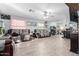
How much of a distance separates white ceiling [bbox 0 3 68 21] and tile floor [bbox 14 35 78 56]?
42 centimetres

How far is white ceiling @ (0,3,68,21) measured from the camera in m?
2.00

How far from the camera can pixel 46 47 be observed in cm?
206

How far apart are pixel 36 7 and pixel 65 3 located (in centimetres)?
54

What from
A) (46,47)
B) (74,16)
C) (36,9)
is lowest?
(46,47)

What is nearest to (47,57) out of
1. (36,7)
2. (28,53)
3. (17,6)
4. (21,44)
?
(28,53)

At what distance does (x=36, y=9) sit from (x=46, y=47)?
2.43ft

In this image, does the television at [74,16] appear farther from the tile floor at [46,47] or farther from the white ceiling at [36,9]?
the tile floor at [46,47]

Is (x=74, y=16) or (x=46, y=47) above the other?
(x=74, y=16)

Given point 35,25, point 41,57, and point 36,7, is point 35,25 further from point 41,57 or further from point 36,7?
point 41,57

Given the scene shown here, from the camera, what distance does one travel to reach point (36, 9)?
80.0 inches

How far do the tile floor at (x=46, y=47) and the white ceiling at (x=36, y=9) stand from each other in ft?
1.39

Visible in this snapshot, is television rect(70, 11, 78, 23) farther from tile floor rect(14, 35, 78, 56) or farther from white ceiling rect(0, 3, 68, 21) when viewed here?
tile floor rect(14, 35, 78, 56)

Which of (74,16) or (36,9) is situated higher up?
(36,9)

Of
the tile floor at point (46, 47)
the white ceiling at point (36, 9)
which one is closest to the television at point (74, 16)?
the white ceiling at point (36, 9)
